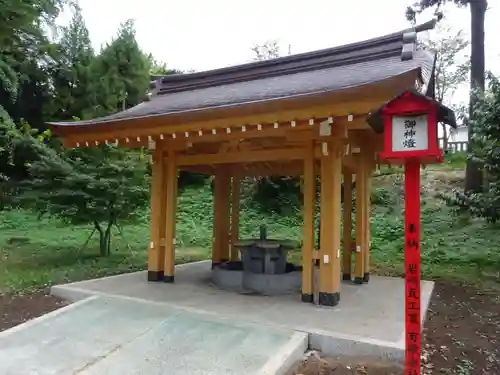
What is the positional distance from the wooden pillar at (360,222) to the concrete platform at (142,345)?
129 inches

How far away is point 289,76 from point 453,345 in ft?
16.7

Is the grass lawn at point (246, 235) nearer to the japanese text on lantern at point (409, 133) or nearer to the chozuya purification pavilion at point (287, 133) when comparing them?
the chozuya purification pavilion at point (287, 133)

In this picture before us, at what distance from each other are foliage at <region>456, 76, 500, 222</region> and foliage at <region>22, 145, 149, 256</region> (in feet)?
21.7

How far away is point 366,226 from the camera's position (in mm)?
7457

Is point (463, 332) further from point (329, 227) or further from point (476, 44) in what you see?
point (476, 44)

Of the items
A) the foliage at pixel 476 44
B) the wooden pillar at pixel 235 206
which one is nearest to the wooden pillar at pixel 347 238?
the wooden pillar at pixel 235 206

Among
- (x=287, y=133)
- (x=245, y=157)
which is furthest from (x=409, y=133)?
(x=245, y=157)

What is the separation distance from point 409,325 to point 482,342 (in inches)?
85.3

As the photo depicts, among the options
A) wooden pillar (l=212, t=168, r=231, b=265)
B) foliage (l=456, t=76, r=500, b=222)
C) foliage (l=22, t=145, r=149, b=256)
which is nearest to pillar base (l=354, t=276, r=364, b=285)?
foliage (l=456, t=76, r=500, b=222)

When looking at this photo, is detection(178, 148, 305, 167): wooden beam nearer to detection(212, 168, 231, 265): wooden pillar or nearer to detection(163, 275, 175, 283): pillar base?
detection(212, 168, 231, 265): wooden pillar

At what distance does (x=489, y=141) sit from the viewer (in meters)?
7.07

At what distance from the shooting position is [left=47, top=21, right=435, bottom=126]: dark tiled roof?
5.73m

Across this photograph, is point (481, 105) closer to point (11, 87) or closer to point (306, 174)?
point (306, 174)

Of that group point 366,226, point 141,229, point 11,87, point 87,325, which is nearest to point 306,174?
point 366,226
